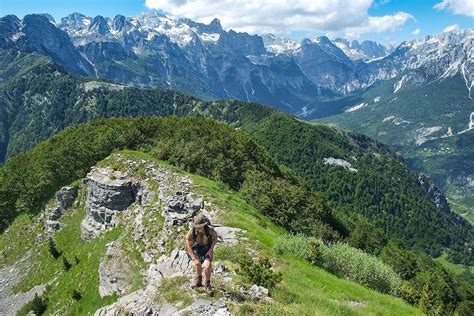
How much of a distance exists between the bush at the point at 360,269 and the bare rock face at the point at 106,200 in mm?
29937

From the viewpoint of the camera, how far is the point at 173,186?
51.6 meters

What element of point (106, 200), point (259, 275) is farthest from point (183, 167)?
point (259, 275)

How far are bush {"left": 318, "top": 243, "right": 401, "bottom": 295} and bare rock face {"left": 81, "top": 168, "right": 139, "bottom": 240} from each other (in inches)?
1179

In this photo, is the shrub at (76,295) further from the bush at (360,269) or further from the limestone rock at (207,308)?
the limestone rock at (207,308)

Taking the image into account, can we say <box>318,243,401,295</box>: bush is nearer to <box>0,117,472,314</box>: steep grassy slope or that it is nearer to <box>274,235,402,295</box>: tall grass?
<box>274,235,402,295</box>: tall grass

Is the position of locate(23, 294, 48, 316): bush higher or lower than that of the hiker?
lower

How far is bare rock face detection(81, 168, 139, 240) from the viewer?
57.4m

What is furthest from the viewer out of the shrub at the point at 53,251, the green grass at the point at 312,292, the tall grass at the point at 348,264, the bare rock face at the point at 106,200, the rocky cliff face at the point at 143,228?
the shrub at the point at 53,251

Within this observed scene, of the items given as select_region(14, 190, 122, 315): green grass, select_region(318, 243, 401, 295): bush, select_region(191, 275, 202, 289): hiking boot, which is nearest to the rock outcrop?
select_region(191, 275, 202, 289): hiking boot

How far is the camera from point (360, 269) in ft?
117

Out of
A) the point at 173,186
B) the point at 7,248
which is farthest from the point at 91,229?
the point at 7,248

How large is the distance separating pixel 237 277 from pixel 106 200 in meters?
37.1

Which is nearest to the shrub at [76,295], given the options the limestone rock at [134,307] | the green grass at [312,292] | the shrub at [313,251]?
A: the green grass at [312,292]

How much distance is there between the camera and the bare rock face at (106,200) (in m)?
57.4
